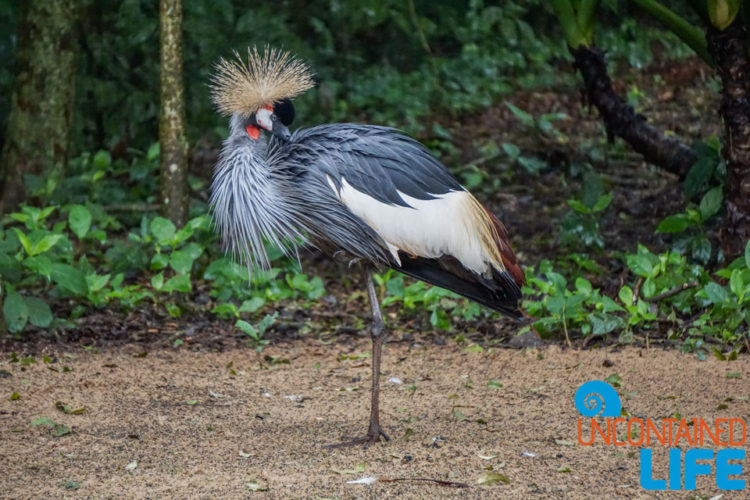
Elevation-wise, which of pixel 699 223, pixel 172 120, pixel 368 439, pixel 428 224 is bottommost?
pixel 368 439

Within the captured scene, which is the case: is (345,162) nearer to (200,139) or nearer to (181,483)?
(181,483)

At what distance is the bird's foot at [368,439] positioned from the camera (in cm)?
384

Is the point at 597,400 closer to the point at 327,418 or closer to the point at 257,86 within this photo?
the point at 327,418

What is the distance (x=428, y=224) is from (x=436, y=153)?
4.27 m

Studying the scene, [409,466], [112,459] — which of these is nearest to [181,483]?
[112,459]

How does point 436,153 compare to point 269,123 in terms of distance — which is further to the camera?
point 436,153

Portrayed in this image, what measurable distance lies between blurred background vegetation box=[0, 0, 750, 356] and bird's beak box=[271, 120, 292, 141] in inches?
45.4

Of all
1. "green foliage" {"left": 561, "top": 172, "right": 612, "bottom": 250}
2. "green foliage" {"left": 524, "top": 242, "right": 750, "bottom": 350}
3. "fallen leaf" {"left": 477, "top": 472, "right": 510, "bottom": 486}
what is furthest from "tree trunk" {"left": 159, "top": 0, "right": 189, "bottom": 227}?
"fallen leaf" {"left": 477, "top": 472, "right": 510, "bottom": 486}

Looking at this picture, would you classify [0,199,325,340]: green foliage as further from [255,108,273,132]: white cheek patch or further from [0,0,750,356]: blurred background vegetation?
[255,108,273,132]: white cheek patch

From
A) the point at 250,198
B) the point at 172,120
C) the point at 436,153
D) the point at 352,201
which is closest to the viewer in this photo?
the point at 352,201

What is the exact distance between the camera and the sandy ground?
3395 mm

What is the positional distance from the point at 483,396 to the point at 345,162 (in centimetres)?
126

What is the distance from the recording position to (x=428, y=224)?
4.09 meters

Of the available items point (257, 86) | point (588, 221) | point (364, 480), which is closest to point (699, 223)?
point (588, 221)
